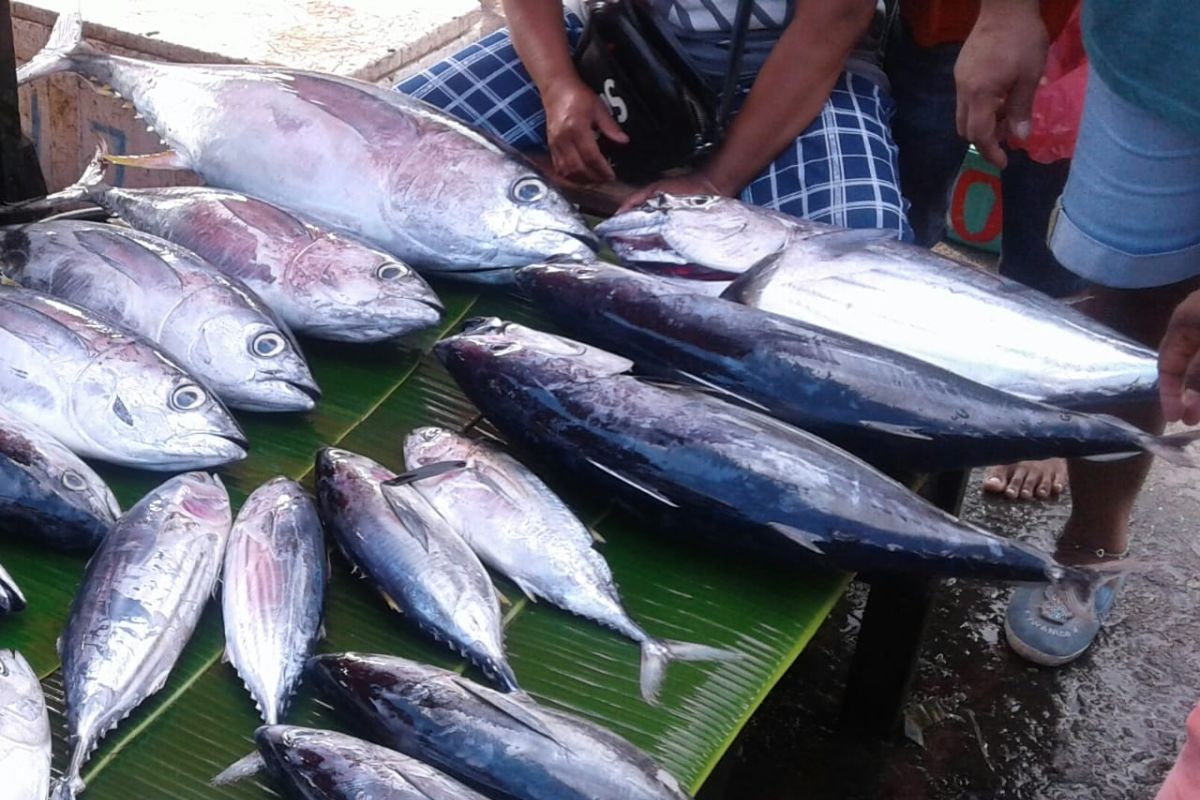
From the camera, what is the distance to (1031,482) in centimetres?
389

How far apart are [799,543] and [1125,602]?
207 centimetres

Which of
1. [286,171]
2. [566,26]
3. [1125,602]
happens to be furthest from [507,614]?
[1125,602]

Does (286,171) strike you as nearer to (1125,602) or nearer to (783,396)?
(783,396)

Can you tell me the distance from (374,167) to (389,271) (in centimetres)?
34

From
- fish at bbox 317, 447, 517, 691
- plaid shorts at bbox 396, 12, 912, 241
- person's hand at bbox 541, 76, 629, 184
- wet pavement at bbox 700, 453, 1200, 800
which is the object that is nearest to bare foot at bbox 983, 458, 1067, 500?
wet pavement at bbox 700, 453, 1200, 800

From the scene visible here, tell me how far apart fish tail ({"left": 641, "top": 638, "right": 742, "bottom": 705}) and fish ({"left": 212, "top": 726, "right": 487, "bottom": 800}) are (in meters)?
0.38

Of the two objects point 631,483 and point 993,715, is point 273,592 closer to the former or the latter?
point 631,483

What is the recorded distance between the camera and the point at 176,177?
145 inches

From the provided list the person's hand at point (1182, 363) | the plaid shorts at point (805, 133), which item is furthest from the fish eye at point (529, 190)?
the person's hand at point (1182, 363)

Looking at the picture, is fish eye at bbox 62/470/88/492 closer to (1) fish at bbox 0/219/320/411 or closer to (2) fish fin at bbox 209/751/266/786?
(1) fish at bbox 0/219/320/411

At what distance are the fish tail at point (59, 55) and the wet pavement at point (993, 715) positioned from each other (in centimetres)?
230

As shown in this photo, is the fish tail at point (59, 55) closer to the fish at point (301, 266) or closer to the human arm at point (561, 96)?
the fish at point (301, 266)

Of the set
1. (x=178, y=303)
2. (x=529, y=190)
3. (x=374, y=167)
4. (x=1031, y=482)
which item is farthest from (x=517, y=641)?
(x=1031, y=482)

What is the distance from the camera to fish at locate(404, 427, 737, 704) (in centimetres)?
181
